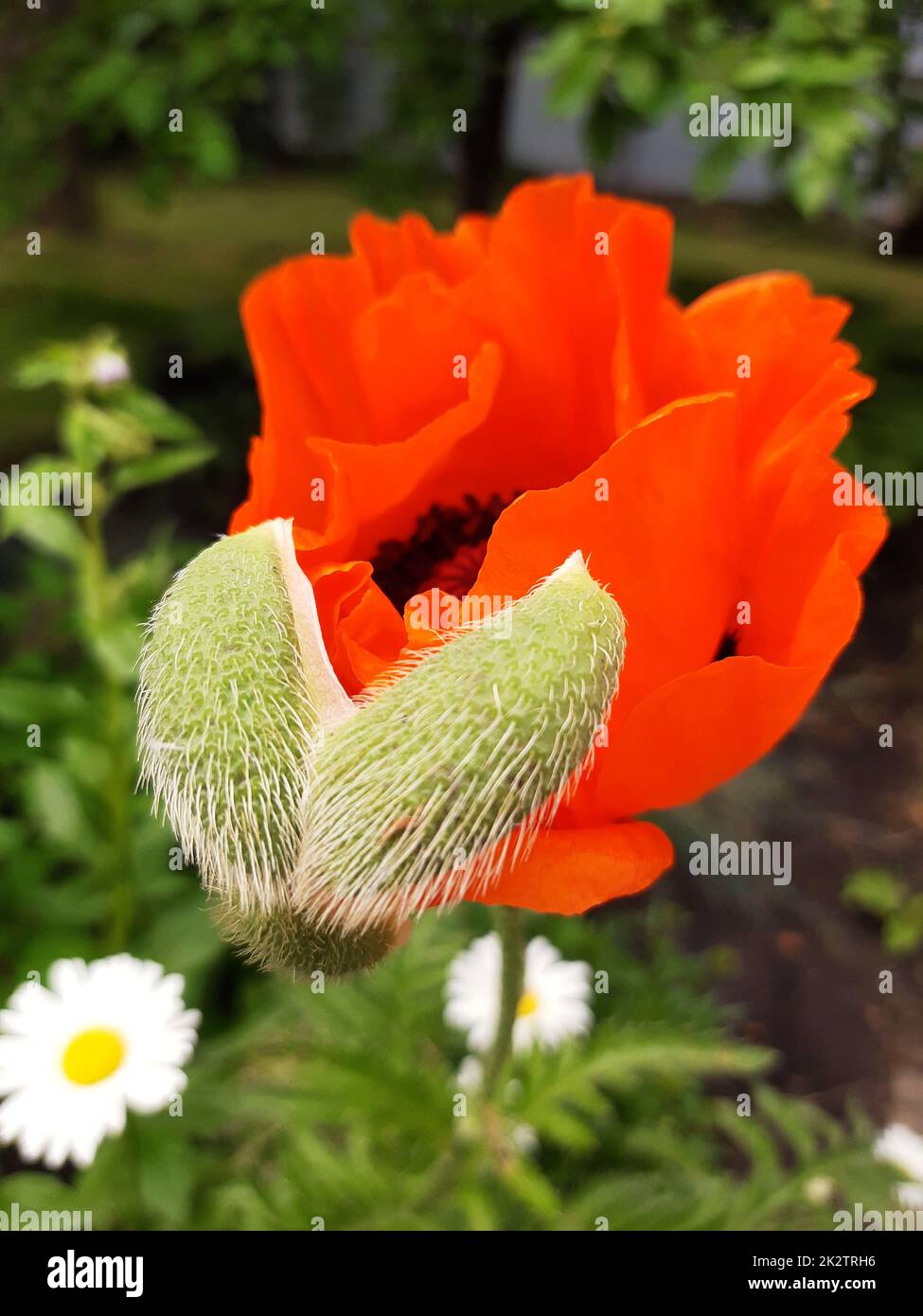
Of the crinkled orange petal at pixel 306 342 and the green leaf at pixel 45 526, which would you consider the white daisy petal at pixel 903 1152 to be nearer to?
the crinkled orange petal at pixel 306 342

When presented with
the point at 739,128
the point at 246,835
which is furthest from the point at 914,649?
the point at 246,835

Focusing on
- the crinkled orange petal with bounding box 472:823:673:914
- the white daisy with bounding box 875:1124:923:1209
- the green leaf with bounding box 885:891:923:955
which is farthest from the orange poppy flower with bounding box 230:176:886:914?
the green leaf with bounding box 885:891:923:955

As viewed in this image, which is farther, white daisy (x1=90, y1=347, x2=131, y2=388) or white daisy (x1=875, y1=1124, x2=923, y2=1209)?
white daisy (x1=90, y1=347, x2=131, y2=388)

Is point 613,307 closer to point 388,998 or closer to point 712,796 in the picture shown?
point 388,998

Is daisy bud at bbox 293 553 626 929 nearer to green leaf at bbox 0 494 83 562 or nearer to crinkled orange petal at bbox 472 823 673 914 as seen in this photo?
crinkled orange petal at bbox 472 823 673 914

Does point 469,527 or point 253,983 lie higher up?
point 469,527

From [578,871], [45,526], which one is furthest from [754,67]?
[578,871]
